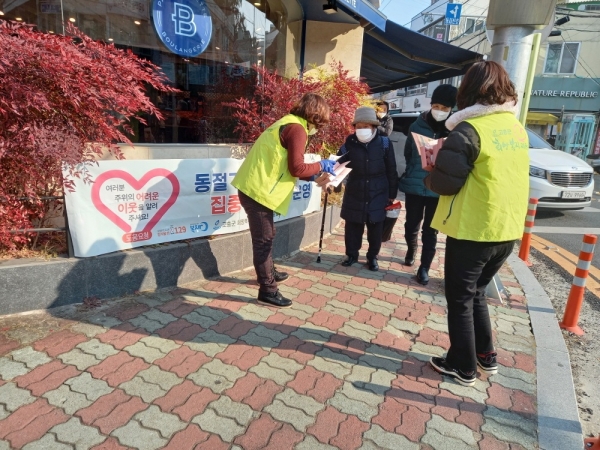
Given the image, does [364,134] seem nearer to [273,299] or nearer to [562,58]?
[273,299]

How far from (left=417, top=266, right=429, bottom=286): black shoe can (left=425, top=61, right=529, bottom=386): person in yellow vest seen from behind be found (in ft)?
5.80

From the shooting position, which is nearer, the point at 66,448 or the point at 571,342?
the point at 66,448

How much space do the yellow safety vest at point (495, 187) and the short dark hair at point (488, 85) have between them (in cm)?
→ 10

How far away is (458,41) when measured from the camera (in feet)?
90.2

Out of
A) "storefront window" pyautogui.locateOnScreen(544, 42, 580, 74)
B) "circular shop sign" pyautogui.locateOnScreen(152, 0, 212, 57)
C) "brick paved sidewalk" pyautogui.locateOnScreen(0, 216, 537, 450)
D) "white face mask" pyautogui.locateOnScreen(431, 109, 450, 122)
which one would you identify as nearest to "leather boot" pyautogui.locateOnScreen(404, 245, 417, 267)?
"brick paved sidewalk" pyautogui.locateOnScreen(0, 216, 537, 450)

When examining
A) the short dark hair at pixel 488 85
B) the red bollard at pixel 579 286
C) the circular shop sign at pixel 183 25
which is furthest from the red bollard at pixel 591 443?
the circular shop sign at pixel 183 25

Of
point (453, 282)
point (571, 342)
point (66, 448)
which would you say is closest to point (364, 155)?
point (453, 282)

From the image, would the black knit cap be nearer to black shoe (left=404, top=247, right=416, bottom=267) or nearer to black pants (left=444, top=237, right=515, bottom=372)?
black shoe (left=404, top=247, right=416, bottom=267)

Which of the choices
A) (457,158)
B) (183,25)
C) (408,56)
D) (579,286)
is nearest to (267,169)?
(457,158)

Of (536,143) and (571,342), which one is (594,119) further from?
(571,342)

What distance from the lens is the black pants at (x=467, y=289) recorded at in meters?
2.38

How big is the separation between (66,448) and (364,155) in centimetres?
347

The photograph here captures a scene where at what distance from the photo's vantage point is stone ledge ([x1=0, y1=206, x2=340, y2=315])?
2973 millimetres

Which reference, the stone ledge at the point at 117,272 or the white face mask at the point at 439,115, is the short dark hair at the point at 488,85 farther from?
the stone ledge at the point at 117,272
